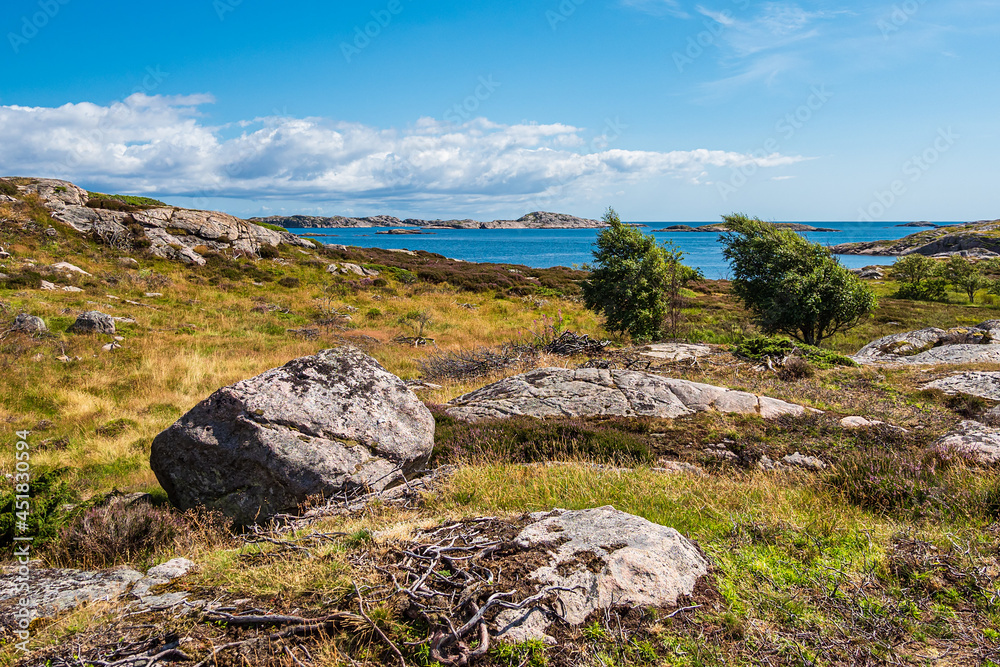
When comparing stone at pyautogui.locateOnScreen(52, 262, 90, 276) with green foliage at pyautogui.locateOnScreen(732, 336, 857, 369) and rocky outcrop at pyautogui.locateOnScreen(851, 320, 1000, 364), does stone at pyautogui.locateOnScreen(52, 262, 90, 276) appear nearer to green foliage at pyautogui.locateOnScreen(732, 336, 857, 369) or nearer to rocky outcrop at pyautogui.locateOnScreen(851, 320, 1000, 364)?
green foliage at pyautogui.locateOnScreen(732, 336, 857, 369)

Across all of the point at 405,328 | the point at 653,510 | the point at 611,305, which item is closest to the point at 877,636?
the point at 653,510

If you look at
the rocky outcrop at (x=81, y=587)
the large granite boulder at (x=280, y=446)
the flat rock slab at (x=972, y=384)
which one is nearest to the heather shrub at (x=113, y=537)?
the rocky outcrop at (x=81, y=587)

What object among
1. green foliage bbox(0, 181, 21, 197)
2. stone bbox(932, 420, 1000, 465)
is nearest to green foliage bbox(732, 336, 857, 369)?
stone bbox(932, 420, 1000, 465)

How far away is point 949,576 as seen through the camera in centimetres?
362

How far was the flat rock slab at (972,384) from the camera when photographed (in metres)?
10.7

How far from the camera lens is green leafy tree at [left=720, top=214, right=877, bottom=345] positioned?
2039cm

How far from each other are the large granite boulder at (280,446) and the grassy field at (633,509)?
0.47 meters

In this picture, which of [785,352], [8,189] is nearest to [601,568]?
[785,352]

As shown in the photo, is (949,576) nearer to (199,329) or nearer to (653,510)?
(653,510)

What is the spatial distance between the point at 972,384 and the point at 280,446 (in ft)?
49.3

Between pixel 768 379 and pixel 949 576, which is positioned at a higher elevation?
pixel 949 576

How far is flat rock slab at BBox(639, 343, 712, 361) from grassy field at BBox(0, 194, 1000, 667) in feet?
2.16

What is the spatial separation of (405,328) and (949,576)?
2158 centimetres

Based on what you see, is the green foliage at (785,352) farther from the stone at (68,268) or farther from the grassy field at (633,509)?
the stone at (68,268)
